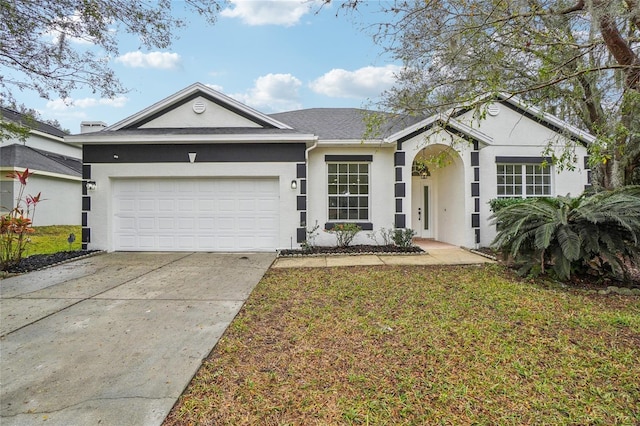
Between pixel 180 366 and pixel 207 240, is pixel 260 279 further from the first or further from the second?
pixel 207 240

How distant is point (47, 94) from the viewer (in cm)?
682

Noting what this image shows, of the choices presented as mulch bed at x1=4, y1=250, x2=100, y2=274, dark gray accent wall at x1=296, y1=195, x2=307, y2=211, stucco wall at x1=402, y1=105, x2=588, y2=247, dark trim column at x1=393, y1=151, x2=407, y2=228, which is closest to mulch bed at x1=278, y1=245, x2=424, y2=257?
dark trim column at x1=393, y1=151, x2=407, y2=228

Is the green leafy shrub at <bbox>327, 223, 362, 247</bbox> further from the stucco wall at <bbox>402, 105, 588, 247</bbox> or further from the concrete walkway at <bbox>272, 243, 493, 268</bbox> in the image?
the stucco wall at <bbox>402, 105, 588, 247</bbox>

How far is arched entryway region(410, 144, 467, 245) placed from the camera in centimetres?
952

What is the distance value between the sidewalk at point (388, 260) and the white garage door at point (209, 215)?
1540mm

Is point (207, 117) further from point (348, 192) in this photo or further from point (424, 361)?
point (424, 361)

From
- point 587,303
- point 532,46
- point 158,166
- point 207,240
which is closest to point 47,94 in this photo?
point 158,166

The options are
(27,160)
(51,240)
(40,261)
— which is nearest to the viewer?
(40,261)

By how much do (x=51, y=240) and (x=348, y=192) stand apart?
1144 cm

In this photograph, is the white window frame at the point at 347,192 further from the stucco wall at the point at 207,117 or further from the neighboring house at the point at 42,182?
the neighboring house at the point at 42,182

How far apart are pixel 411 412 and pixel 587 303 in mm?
3907

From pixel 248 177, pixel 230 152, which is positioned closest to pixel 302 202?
pixel 248 177

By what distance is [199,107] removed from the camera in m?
9.30

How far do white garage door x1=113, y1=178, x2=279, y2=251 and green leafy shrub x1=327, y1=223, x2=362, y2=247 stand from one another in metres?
1.78
